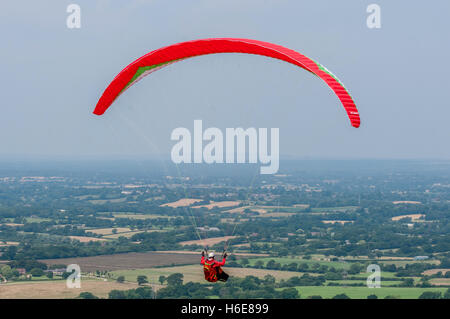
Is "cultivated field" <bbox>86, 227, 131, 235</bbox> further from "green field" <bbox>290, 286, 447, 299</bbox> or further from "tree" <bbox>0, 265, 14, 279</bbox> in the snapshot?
"green field" <bbox>290, 286, 447, 299</bbox>

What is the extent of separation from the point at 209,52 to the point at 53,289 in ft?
116

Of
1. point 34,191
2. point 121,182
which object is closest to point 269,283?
point 34,191

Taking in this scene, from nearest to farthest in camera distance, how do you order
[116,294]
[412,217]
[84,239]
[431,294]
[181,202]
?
[116,294] < [431,294] < [84,239] < [412,217] < [181,202]

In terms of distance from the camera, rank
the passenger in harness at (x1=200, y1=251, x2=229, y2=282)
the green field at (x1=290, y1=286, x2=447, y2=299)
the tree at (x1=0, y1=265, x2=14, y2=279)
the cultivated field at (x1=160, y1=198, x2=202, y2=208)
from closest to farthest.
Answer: the passenger in harness at (x1=200, y1=251, x2=229, y2=282)
the green field at (x1=290, y1=286, x2=447, y2=299)
the tree at (x1=0, y1=265, x2=14, y2=279)
the cultivated field at (x1=160, y1=198, x2=202, y2=208)

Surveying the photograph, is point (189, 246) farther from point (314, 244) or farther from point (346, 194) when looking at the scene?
point (346, 194)

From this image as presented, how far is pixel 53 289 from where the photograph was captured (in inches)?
2004

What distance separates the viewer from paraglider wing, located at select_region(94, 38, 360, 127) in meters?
17.2

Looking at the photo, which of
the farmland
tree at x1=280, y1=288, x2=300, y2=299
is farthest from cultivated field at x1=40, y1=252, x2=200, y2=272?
tree at x1=280, y1=288, x2=300, y2=299

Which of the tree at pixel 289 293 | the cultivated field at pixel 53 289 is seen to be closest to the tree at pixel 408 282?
the tree at pixel 289 293

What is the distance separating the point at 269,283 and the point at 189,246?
20016mm

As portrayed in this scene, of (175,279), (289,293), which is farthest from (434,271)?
(175,279)

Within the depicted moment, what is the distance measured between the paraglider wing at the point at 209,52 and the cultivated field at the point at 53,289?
28.6 metres

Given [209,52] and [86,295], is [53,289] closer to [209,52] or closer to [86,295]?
[86,295]

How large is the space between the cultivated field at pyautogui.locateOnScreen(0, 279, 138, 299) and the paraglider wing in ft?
93.8
